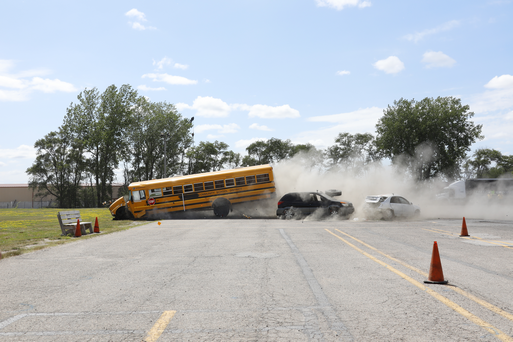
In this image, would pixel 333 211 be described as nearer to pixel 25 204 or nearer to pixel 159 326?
pixel 159 326

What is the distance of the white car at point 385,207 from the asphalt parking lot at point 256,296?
13.2 m

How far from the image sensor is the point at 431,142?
56469 mm

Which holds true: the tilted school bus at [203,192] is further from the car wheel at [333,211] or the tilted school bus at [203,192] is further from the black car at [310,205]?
the car wheel at [333,211]

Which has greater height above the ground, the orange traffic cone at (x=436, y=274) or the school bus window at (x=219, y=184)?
the school bus window at (x=219, y=184)

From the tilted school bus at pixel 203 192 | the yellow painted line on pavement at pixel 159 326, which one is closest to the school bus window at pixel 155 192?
the tilted school bus at pixel 203 192

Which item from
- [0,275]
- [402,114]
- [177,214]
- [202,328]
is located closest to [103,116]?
[177,214]

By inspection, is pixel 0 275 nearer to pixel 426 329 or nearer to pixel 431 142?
pixel 426 329

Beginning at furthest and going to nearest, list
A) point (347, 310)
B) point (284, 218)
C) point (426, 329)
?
1. point (284, 218)
2. point (347, 310)
3. point (426, 329)

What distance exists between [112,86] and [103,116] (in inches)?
207

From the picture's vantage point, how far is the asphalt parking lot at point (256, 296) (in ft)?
14.1

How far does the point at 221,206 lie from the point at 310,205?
617 cm

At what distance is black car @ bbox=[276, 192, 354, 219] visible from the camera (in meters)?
23.7

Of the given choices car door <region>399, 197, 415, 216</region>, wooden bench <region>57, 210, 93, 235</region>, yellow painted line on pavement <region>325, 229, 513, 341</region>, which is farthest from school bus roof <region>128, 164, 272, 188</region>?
yellow painted line on pavement <region>325, 229, 513, 341</region>

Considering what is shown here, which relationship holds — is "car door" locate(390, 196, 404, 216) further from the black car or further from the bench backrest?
the bench backrest
